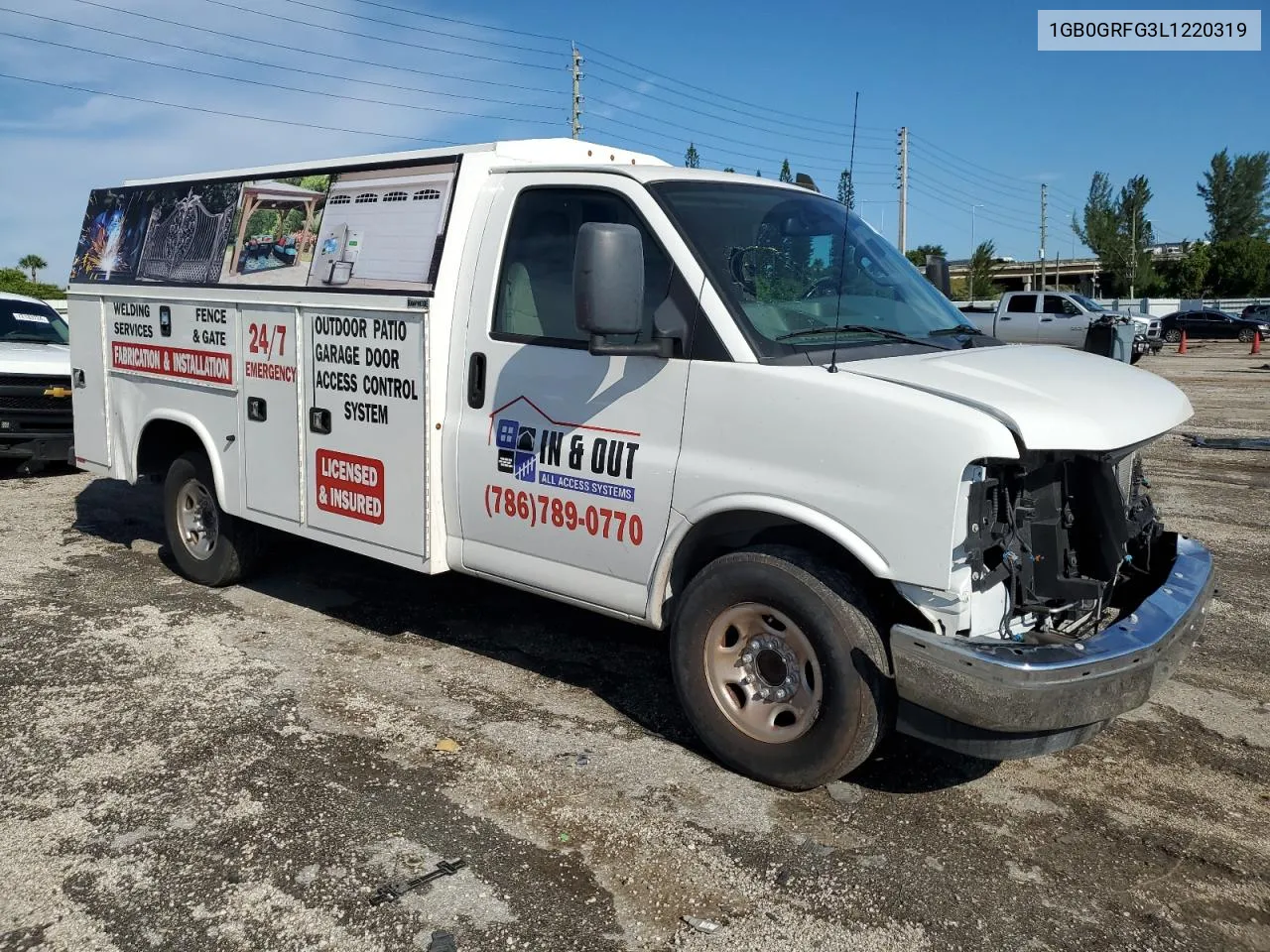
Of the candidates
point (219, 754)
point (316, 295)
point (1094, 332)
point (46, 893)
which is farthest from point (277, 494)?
point (1094, 332)

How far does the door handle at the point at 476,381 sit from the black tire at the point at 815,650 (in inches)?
53.4

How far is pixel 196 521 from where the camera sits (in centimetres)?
673

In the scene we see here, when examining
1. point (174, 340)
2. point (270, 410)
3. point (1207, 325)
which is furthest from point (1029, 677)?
point (1207, 325)

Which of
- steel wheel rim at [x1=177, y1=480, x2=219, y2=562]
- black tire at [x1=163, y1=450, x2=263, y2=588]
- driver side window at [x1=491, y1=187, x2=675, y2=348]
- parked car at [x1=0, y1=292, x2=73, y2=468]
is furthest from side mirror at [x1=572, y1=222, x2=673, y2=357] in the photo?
parked car at [x1=0, y1=292, x2=73, y2=468]

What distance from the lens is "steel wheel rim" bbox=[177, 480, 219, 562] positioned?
21.6ft

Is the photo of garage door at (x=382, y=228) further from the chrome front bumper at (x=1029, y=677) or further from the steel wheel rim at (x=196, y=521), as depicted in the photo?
the chrome front bumper at (x=1029, y=677)

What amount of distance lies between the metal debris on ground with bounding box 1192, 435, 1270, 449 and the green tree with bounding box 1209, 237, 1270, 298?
70346mm

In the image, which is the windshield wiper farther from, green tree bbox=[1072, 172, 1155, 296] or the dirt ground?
green tree bbox=[1072, 172, 1155, 296]

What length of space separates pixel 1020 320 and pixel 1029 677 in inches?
1171

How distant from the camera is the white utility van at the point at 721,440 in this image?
3.54 metres

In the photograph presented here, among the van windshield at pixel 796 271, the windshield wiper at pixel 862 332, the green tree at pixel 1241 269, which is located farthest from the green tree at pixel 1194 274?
the windshield wiper at pixel 862 332

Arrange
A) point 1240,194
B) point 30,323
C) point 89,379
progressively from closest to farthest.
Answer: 1. point 89,379
2. point 30,323
3. point 1240,194

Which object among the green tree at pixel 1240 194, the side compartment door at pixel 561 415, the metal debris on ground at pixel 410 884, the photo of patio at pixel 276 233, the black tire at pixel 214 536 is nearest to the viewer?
the metal debris on ground at pixel 410 884

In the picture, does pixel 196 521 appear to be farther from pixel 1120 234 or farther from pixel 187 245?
pixel 1120 234
